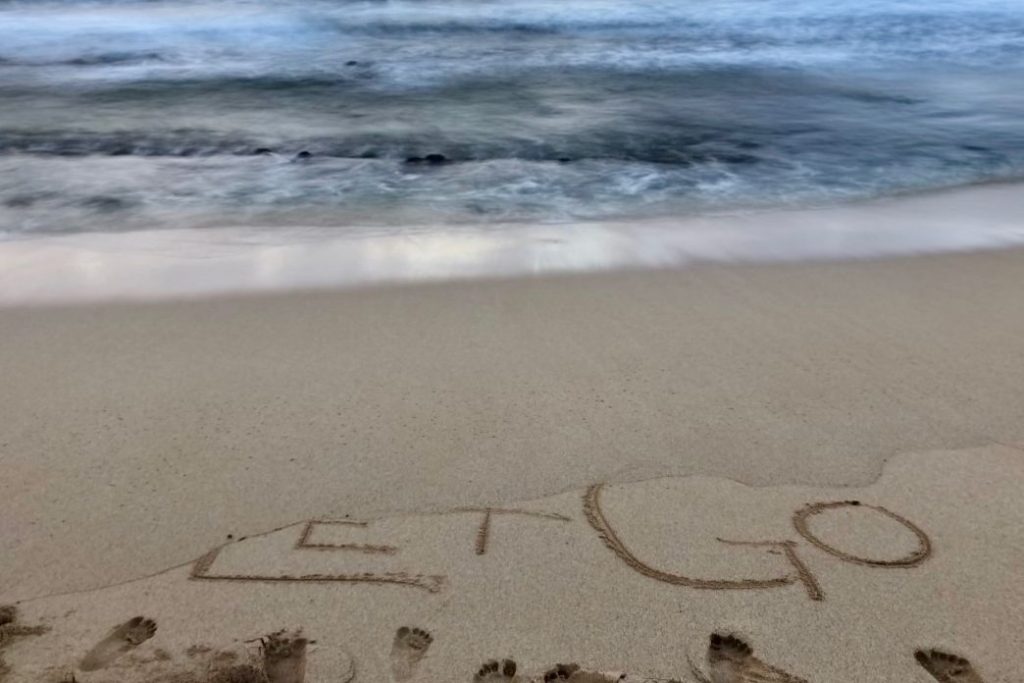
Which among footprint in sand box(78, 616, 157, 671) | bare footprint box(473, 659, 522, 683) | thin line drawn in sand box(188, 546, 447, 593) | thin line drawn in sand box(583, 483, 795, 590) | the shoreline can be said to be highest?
the shoreline

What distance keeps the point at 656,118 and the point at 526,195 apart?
319 cm

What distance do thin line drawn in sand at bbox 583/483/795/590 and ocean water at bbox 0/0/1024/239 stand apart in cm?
329

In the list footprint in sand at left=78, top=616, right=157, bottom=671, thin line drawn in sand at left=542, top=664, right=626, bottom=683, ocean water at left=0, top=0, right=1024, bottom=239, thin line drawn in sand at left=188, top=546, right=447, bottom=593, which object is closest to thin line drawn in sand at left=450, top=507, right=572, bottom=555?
thin line drawn in sand at left=188, top=546, right=447, bottom=593

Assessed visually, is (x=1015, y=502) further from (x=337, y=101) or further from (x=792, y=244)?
→ (x=337, y=101)

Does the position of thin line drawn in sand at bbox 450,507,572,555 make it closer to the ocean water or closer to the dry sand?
the dry sand

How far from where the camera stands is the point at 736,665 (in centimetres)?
197

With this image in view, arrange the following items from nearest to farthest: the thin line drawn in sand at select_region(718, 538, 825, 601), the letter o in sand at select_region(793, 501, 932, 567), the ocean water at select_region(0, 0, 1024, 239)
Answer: the thin line drawn in sand at select_region(718, 538, 825, 601), the letter o in sand at select_region(793, 501, 932, 567), the ocean water at select_region(0, 0, 1024, 239)

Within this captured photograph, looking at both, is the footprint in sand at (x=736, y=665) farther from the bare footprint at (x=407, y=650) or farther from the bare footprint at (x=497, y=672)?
the bare footprint at (x=407, y=650)

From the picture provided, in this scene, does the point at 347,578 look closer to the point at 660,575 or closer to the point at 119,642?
the point at 119,642

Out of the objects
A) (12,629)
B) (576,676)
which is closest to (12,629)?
(12,629)

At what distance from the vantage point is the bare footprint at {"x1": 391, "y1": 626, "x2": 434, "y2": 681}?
6.41 ft

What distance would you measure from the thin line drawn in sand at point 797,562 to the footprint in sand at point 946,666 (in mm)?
265

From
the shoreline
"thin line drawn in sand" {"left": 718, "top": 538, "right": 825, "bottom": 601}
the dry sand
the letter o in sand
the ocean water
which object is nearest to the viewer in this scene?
the dry sand

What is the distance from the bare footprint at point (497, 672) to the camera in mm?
1934
